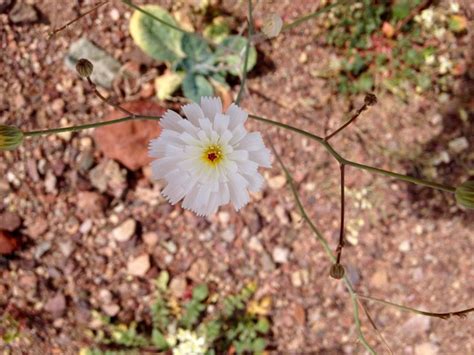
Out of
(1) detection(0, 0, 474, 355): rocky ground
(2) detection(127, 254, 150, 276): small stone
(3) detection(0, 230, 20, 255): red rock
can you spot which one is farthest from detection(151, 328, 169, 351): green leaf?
(3) detection(0, 230, 20, 255): red rock

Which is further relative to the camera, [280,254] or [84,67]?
[280,254]

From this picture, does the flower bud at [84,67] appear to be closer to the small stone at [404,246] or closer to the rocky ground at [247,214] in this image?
the rocky ground at [247,214]

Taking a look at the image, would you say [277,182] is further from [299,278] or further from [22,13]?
[22,13]

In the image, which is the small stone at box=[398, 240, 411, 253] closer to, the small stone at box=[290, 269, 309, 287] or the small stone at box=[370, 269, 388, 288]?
the small stone at box=[370, 269, 388, 288]

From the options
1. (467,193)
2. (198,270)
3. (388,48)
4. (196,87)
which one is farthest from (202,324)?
(388,48)

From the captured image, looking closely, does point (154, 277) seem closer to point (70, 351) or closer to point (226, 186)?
point (70, 351)

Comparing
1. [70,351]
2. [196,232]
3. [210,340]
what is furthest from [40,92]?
[210,340]

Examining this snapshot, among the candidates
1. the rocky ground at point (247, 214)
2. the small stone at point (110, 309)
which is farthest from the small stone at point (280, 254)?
the small stone at point (110, 309)
